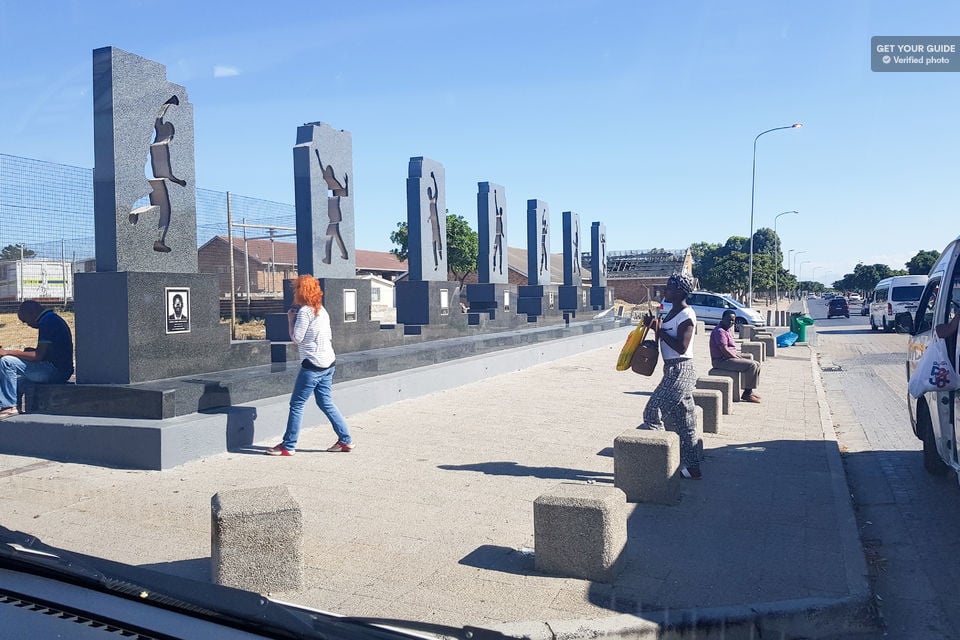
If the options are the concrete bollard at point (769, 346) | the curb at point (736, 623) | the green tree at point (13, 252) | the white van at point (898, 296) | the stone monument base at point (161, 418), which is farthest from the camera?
the white van at point (898, 296)

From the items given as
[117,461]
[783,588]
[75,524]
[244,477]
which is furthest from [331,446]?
[783,588]

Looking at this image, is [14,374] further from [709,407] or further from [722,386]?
[722,386]

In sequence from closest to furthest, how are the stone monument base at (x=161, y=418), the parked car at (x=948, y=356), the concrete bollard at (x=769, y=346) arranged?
the parked car at (x=948, y=356), the stone monument base at (x=161, y=418), the concrete bollard at (x=769, y=346)

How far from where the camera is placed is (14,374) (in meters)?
7.77

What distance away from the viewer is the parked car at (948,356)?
5.81 meters

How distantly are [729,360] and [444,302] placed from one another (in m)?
6.86


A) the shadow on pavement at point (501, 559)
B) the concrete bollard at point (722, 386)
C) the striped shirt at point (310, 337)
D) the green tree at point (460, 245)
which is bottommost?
the shadow on pavement at point (501, 559)

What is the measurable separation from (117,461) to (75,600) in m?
5.20

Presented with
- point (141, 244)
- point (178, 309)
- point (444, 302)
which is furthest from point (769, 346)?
point (141, 244)

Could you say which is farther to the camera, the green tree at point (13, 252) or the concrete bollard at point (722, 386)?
the concrete bollard at point (722, 386)

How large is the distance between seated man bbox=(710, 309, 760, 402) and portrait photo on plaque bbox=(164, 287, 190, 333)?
24.3ft

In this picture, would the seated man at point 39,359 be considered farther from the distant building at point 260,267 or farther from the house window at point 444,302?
the house window at point 444,302

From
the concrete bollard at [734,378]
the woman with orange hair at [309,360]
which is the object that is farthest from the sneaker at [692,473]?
the concrete bollard at [734,378]

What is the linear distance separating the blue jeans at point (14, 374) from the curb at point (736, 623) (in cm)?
615
